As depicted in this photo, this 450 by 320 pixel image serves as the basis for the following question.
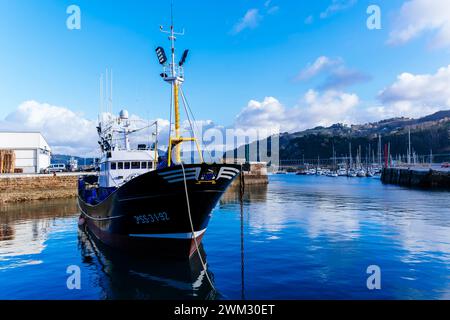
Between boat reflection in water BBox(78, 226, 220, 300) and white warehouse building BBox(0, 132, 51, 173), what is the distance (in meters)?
56.5

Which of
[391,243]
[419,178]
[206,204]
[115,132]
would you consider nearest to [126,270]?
[206,204]

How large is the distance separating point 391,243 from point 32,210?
3773cm

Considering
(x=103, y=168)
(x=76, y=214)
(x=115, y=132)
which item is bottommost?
(x=76, y=214)

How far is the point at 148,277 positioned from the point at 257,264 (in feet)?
16.8

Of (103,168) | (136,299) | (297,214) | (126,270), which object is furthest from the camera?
(297,214)

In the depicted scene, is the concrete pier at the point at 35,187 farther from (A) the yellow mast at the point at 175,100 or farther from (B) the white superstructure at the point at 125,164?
(A) the yellow mast at the point at 175,100

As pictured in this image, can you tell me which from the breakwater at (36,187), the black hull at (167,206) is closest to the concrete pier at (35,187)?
the breakwater at (36,187)

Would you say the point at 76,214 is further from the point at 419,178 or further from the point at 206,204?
the point at 419,178

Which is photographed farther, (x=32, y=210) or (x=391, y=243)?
(x=32, y=210)

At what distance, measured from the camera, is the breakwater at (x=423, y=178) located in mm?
66688

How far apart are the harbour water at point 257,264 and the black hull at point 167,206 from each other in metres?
0.99

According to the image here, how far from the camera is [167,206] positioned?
1366cm

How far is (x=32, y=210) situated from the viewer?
3572 centimetres

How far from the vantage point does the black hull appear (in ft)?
43.6
